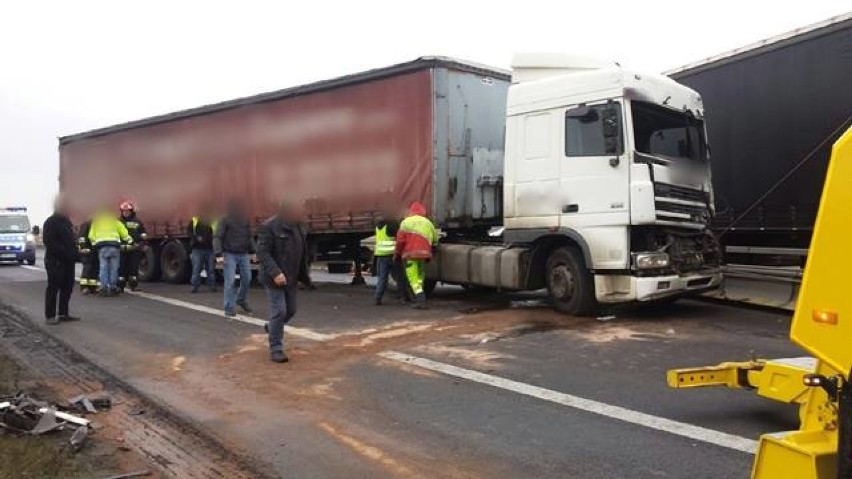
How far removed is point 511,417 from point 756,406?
5.96 ft

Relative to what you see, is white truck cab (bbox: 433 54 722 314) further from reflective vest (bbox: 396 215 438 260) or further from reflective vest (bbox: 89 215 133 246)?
reflective vest (bbox: 89 215 133 246)

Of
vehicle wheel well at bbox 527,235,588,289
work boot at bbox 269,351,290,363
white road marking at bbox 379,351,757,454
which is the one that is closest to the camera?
white road marking at bbox 379,351,757,454

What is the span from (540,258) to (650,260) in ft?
5.60

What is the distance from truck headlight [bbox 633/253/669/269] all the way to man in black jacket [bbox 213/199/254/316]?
568 cm

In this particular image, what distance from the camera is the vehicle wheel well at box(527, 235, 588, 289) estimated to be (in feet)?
33.5

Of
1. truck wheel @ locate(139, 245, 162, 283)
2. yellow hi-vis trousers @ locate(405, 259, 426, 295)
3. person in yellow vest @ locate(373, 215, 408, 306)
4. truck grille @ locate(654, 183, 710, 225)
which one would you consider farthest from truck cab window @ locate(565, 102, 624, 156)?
truck wheel @ locate(139, 245, 162, 283)

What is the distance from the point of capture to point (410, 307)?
11422mm

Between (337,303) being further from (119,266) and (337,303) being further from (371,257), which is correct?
(119,266)

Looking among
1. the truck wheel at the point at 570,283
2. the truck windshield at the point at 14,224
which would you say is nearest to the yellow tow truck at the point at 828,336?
the truck wheel at the point at 570,283

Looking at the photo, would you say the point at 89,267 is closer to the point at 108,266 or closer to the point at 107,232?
the point at 108,266

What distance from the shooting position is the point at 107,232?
14.1 metres

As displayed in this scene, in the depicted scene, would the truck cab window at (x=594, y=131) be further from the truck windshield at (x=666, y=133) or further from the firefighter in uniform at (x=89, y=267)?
the firefighter in uniform at (x=89, y=267)

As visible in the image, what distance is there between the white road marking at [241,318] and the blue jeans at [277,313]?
3.63ft

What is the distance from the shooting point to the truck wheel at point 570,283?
9680 mm
